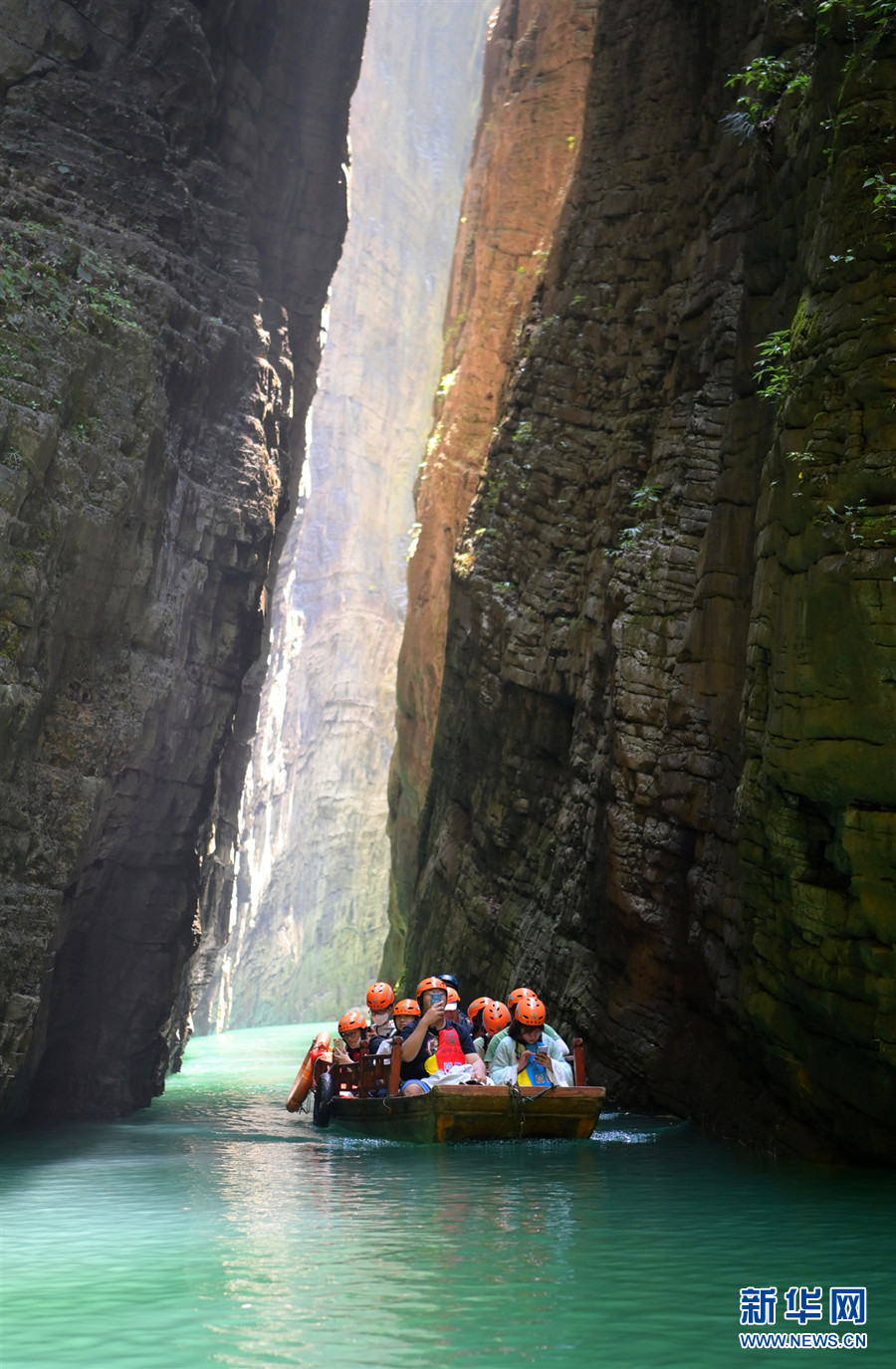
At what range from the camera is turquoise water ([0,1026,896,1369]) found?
484 centimetres

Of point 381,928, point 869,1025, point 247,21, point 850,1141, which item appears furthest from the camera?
point 381,928

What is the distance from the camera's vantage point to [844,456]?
9.91 metres

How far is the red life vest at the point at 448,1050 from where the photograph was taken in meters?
13.0

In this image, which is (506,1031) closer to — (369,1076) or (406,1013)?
(406,1013)

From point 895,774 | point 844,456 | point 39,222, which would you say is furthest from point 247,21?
point 895,774

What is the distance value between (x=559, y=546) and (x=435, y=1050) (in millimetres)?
8528

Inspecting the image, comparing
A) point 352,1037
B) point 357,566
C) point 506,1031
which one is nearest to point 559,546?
point 352,1037

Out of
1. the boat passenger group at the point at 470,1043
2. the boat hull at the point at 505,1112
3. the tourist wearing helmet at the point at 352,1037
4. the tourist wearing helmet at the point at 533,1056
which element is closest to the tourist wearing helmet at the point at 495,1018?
the boat passenger group at the point at 470,1043

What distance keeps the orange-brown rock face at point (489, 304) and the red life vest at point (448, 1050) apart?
16.6 metres

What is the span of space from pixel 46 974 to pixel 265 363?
11.1 meters

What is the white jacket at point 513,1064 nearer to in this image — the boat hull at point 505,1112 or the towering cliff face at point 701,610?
the boat hull at point 505,1112

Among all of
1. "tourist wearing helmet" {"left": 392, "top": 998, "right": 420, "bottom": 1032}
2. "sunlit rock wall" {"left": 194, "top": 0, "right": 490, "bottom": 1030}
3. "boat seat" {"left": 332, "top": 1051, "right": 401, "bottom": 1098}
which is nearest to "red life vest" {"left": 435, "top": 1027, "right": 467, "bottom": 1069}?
"tourist wearing helmet" {"left": 392, "top": 998, "right": 420, "bottom": 1032}

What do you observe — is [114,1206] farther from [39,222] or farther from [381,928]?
[381,928]

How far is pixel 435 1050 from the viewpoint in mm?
13508
